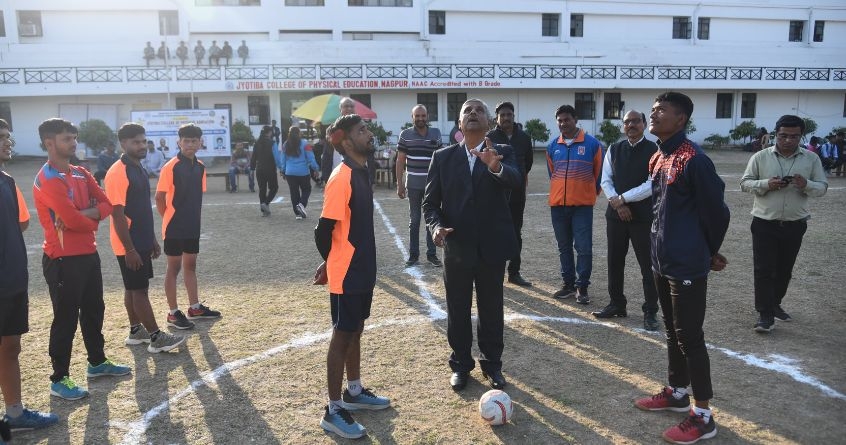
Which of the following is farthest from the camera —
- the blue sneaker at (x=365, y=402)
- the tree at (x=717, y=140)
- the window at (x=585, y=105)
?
the window at (x=585, y=105)

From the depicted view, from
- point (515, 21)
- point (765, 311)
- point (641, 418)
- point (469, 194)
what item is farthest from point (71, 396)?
point (515, 21)

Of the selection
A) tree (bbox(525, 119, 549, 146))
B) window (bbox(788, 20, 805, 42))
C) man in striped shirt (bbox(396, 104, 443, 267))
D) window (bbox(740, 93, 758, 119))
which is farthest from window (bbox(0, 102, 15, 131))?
window (bbox(788, 20, 805, 42))

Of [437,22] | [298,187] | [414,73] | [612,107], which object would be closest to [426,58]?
[414,73]

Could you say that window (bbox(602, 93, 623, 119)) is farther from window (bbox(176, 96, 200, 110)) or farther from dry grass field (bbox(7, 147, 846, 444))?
dry grass field (bbox(7, 147, 846, 444))

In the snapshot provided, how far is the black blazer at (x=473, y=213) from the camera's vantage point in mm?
4309

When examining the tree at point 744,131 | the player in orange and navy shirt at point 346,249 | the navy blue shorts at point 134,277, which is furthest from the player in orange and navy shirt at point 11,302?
the tree at point 744,131

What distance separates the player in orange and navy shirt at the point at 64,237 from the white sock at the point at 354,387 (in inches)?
73.9

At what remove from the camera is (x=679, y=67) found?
1435 inches

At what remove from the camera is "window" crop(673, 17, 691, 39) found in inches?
1585

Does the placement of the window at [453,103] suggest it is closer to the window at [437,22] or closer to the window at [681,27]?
the window at [437,22]

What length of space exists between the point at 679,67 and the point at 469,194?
3641 cm

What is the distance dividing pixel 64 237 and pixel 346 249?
2098 mm

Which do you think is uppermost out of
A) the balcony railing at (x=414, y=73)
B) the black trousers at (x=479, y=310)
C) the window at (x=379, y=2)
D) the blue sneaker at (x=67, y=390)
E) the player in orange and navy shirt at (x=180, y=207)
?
the window at (x=379, y=2)

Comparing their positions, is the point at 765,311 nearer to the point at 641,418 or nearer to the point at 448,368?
the point at 641,418
